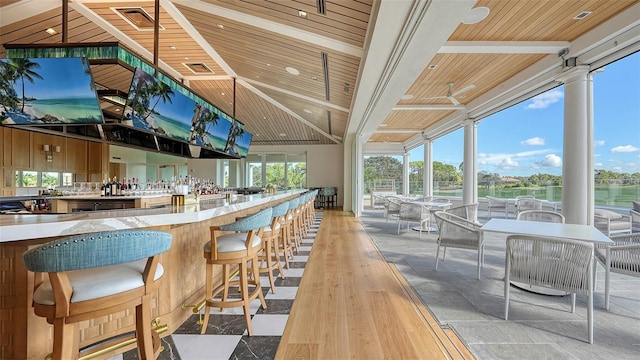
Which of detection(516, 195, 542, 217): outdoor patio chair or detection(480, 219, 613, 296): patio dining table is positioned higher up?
detection(480, 219, 613, 296): patio dining table

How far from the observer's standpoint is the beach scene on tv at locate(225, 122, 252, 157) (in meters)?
6.90

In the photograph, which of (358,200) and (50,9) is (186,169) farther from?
(50,9)

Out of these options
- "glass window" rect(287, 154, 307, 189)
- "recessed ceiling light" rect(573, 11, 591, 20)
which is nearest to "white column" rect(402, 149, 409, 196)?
"glass window" rect(287, 154, 307, 189)

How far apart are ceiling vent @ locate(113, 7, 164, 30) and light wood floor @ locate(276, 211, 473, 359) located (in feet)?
13.9

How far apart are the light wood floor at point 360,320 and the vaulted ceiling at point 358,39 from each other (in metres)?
2.60

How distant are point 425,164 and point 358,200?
131 inches

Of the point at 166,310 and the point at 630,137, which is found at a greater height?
the point at 630,137

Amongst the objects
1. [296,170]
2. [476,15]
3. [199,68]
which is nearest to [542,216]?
[476,15]

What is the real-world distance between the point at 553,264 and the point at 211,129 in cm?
583

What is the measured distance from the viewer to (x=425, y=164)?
1011cm

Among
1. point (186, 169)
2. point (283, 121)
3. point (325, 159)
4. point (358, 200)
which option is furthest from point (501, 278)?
point (186, 169)

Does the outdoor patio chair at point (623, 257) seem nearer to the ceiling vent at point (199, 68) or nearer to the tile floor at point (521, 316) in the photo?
the tile floor at point (521, 316)

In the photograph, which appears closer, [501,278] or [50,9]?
[501,278]

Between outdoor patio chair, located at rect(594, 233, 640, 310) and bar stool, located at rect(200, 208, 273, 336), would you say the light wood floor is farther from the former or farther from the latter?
outdoor patio chair, located at rect(594, 233, 640, 310)
